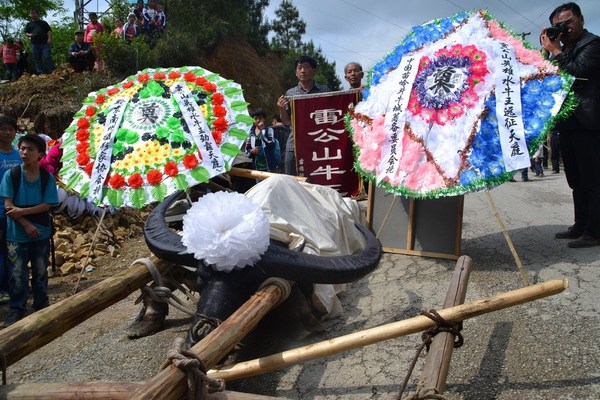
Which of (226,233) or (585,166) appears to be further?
(585,166)

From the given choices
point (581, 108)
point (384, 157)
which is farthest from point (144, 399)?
point (581, 108)

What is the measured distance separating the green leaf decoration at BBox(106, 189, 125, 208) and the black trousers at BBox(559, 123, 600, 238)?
413 cm

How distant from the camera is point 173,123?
3.97 m

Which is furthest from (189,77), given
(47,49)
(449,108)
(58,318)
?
(47,49)

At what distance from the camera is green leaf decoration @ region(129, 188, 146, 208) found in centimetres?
365

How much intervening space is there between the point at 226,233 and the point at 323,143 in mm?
3253

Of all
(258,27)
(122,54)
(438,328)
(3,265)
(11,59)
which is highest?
(258,27)

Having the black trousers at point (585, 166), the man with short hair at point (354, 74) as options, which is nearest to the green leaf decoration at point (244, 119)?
the man with short hair at point (354, 74)

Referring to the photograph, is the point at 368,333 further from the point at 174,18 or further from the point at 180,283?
the point at 174,18

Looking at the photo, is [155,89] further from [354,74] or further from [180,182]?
[354,74]

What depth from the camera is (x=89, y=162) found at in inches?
157

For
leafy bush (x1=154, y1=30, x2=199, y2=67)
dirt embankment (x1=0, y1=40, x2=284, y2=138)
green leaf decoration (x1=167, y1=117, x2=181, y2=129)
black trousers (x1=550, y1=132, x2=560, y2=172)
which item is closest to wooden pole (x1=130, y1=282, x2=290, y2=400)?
green leaf decoration (x1=167, y1=117, x2=181, y2=129)

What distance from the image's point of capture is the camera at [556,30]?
446 centimetres

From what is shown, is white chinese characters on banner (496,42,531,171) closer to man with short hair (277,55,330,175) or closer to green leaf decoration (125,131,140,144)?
man with short hair (277,55,330,175)
